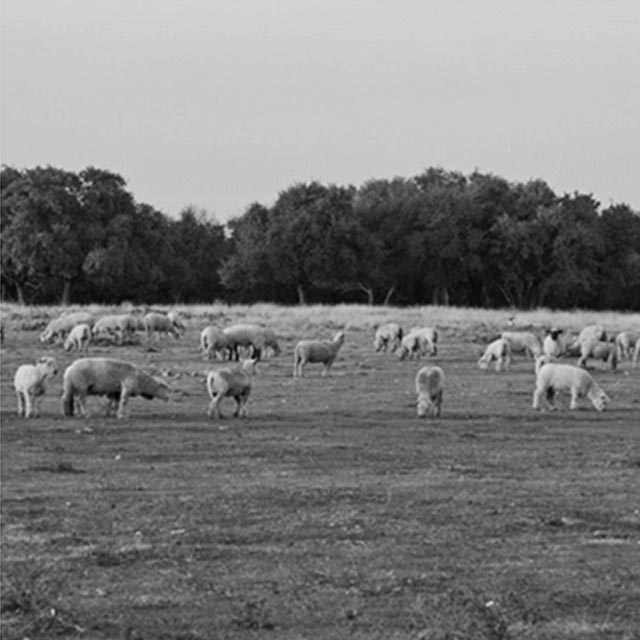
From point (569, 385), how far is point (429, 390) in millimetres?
3855

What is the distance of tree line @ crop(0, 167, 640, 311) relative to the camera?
290 ft

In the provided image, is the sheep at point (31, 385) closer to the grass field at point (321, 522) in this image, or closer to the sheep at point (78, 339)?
the grass field at point (321, 522)

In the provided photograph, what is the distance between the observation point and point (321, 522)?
49.9 ft

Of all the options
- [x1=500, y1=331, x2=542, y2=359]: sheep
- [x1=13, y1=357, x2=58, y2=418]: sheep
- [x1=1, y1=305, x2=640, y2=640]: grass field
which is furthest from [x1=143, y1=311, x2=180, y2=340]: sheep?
[x1=13, y1=357, x2=58, y2=418]: sheep

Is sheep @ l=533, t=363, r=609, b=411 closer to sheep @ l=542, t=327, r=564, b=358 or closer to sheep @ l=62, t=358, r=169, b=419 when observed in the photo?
sheep @ l=62, t=358, r=169, b=419

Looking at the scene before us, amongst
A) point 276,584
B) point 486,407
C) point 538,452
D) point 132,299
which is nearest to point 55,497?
point 276,584

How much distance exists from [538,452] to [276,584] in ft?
36.1

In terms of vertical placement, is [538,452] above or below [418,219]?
below

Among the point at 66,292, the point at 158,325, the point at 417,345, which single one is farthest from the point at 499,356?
the point at 66,292

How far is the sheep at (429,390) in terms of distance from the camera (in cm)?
2770

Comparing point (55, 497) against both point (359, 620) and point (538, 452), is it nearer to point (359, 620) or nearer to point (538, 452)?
point (359, 620)

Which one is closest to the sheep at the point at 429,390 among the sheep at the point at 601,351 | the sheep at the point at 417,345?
the sheep at the point at 601,351

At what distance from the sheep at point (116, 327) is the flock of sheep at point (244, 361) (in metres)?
0.04

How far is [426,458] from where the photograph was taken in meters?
21.2
